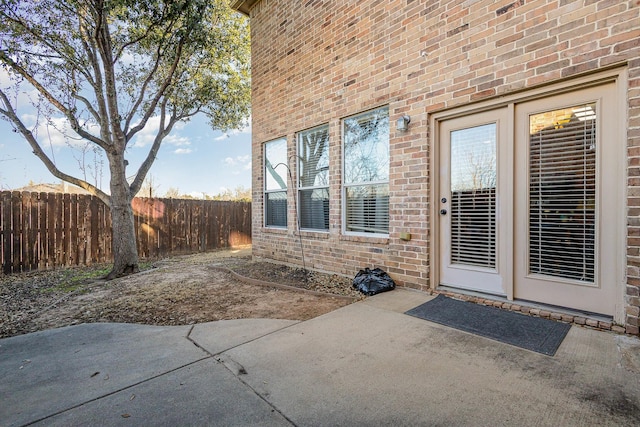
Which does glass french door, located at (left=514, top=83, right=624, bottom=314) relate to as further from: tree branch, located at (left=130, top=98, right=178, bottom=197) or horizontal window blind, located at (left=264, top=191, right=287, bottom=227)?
tree branch, located at (left=130, top=98, right=178, bottom=197)

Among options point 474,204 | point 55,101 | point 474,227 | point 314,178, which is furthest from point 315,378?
point 55,101

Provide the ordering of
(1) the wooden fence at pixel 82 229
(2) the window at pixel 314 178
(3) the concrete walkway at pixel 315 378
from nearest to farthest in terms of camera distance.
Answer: (3) the concrete walkway at pixel 315 378 < (2) the window at pixel 314 178 < (1) the wooden fence at pixel 82 229

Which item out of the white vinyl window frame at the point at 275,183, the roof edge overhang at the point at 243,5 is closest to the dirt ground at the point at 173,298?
the white vinyl window frame at the point at 275,183

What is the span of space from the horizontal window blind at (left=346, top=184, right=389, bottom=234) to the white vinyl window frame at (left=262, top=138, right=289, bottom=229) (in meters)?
1.66

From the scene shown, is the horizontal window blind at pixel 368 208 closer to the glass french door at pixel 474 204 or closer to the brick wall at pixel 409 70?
the brick wall at pixel 409 70

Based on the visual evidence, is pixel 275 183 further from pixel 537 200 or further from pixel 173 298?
pixel 537 200

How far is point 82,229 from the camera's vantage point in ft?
23.3

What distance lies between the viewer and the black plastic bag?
146 inches

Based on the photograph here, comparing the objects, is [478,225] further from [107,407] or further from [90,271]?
[90,271]

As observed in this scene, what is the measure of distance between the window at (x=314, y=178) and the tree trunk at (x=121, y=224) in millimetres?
3579

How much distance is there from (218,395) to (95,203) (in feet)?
24.7

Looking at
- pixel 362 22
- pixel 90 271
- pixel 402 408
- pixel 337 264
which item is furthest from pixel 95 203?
pixel 402 408

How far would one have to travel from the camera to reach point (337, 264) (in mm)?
4715

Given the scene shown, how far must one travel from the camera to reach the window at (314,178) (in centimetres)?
507
